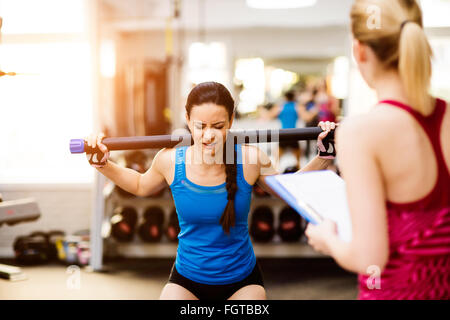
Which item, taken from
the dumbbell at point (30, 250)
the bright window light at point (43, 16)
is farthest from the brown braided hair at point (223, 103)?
the bright window light at point (43, 16)

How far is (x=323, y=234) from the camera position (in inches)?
36.9

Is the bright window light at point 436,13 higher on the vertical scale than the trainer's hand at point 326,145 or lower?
higher

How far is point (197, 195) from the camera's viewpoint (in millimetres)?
1497

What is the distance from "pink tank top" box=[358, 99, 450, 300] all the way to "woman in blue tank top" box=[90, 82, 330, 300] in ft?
2.02

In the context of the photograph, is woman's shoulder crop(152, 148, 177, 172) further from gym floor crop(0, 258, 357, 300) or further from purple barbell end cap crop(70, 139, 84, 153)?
gym floor crop(0, 258, 357, 300)

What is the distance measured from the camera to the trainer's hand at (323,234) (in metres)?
0.93

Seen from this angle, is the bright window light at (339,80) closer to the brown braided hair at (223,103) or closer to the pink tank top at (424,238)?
the brown braided hair at (223,103)

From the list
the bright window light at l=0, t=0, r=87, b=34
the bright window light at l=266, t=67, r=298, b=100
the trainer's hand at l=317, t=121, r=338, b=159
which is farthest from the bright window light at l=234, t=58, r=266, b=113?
the trainer's hand at l=317, t=121, r=338, b=159

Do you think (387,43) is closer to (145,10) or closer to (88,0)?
(88,0)

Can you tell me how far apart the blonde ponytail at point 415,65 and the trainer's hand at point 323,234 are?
296 mm

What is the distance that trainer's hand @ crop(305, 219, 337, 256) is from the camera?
926mm

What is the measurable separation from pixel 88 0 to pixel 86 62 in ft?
2.26

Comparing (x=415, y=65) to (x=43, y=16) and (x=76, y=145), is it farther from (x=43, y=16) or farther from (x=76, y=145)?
(x=43, y=16)

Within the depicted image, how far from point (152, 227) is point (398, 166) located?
3.37m
